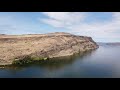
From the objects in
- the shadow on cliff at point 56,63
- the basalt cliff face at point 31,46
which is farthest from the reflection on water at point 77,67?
the basalt cliff face at point 31,46

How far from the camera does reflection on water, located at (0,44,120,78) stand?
5.46 meters

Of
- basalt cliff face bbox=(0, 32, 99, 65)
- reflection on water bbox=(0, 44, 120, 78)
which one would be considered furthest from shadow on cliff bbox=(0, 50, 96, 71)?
basalt cliff face bbox=(0, 32, 99, 65)

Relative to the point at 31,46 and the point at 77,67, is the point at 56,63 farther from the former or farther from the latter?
the point at 31,46

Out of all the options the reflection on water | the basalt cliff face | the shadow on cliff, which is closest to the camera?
the reflection on water

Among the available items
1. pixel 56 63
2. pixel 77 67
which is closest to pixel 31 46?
pixel 56 63

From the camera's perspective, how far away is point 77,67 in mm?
5855

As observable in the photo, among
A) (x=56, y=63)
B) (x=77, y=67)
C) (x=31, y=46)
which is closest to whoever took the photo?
(x=77, y=67)

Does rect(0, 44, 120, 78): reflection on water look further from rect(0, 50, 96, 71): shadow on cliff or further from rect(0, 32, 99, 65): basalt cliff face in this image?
rect(0, 32, 99, 65): basalt cliff face

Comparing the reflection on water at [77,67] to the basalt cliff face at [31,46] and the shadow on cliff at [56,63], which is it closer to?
the shadow on cliff at [56,63]

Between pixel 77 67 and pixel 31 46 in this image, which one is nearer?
pixel 77 67

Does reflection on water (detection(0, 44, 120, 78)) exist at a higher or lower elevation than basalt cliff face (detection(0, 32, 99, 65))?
lower

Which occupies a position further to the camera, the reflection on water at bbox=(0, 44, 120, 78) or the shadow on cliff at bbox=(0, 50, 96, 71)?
the shadow on cliff at bbox=(0, 50, 96, 71)
